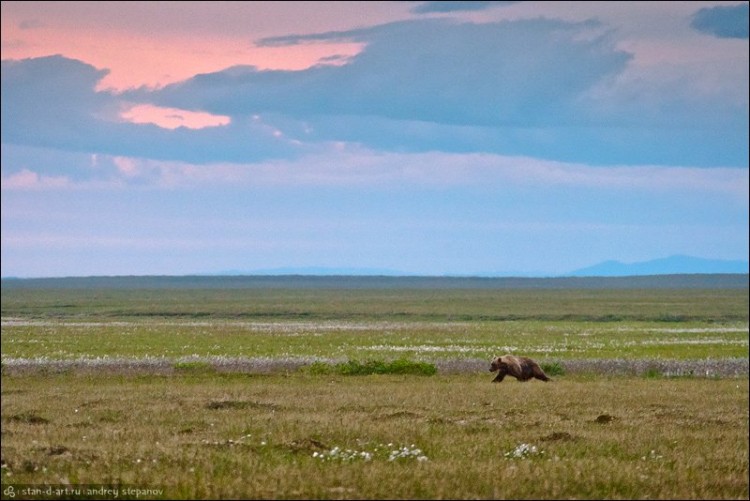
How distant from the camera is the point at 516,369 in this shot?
31.6 m

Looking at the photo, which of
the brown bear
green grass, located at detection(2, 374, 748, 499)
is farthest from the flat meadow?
the brown bear

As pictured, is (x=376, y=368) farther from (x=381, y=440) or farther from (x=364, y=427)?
(x=381, y=440)

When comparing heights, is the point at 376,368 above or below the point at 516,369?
below

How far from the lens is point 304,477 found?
37.7 ft

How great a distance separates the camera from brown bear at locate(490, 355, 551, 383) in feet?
104

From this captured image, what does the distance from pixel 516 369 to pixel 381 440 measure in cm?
1628

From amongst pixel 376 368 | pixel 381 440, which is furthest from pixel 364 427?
pixel 376 368

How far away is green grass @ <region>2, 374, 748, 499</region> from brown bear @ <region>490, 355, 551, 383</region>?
3137 millimetres

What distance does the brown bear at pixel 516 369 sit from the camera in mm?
31609

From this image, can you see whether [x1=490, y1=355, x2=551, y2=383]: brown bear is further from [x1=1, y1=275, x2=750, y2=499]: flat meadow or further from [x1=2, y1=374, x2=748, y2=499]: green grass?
[x1=2, y1=374, x2=748, y2=499]: green grass

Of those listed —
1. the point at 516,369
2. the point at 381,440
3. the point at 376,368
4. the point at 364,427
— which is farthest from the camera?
the point at 376,368

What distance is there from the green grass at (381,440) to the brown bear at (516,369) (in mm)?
3137

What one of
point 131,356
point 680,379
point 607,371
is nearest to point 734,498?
point 680,379

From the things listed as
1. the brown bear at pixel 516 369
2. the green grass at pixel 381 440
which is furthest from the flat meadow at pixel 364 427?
the brown bear at pixel 516 369
